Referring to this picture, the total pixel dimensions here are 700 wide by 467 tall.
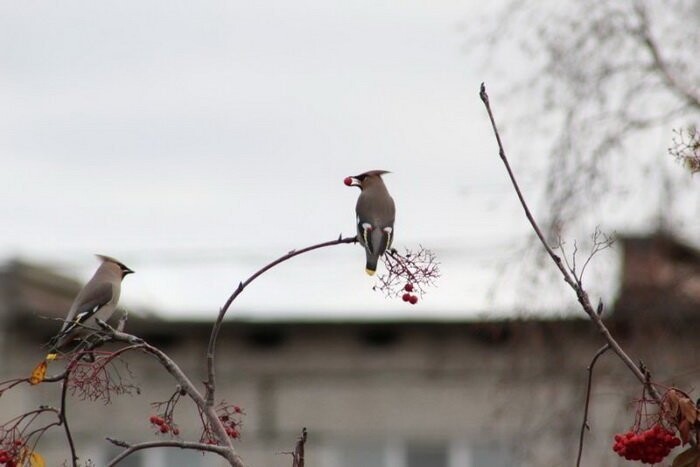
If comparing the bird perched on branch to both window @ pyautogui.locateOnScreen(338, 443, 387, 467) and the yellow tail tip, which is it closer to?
the yellow tail tip

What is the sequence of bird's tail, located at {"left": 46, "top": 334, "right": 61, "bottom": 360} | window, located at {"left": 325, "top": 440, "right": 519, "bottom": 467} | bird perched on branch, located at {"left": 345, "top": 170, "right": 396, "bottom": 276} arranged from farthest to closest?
window, located at {"left": 325, "top": 440, "right": 519, "bottom": 467} → bird perched on branch, located at {"left": 345, "top": 170, "right": 396, "bottom": 276} → bird's tail, located at {"left": 46, "top": 334, "right": 61, "bottom": 360}

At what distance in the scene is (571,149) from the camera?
7945 mm

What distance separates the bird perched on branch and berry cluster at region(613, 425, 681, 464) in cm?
88

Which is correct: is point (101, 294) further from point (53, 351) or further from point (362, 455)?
point (362, 455)

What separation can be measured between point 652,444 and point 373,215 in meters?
1.79

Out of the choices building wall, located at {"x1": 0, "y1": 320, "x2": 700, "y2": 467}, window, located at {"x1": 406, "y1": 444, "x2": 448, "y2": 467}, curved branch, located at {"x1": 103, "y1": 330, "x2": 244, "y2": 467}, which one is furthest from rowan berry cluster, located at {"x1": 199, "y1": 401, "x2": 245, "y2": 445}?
window, located at {"x1": 406, "y1": 444, "x2": 448, "y2": 467}

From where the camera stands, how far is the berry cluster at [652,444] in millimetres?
3162

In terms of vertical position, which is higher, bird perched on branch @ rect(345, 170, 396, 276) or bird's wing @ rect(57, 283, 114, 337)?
bird perched on branch @ rect(345, 170, 396, 276)

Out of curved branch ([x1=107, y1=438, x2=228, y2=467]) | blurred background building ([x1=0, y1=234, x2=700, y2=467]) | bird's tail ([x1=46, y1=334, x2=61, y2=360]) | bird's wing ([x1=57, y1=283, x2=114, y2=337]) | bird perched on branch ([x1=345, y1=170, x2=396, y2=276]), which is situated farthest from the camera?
blurred background building ([x1=0, y1=234, x2=700, y2=467])

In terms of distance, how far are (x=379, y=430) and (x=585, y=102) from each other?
1019 cm

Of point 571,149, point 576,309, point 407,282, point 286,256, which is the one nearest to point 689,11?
point 571,149

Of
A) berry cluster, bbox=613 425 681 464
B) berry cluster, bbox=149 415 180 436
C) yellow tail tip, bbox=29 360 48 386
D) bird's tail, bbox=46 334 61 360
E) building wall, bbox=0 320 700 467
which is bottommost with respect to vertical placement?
building wall, bbox=0 320 700 467

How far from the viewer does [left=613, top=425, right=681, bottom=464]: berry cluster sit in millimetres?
3162

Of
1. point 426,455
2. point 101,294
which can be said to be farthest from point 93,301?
point 426,455
